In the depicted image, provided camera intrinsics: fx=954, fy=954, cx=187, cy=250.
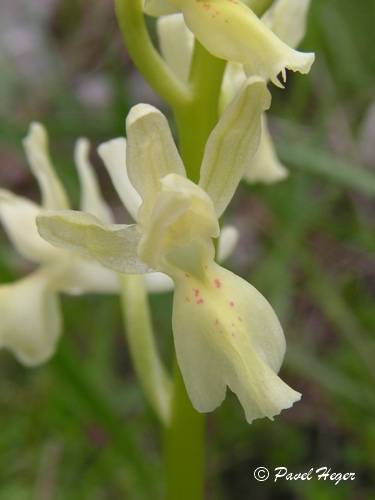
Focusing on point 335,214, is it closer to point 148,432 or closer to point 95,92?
point 148,432

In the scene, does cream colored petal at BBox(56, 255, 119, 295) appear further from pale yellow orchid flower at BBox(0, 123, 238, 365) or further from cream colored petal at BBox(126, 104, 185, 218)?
cream colored petal at BBox(126, 104, 185, 218)

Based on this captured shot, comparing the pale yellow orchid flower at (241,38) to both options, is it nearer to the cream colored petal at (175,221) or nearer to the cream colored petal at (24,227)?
the cream colored petal at (175,221)

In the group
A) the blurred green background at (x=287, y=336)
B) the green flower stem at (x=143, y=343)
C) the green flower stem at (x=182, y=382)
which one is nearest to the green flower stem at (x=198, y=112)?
the green flower stem at (x=182, y=382)

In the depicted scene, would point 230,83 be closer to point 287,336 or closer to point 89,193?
point 89,193

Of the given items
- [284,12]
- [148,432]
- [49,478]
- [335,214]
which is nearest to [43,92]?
[335,214]

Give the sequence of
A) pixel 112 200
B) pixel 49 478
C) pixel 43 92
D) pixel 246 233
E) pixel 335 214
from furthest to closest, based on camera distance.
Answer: pixel 43 92 → pixel 112 200 → pixel 246 233 → pixel 335 214 → pixel 49 478

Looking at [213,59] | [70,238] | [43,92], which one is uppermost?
[213,59]

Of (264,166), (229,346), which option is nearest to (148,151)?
(229,346)

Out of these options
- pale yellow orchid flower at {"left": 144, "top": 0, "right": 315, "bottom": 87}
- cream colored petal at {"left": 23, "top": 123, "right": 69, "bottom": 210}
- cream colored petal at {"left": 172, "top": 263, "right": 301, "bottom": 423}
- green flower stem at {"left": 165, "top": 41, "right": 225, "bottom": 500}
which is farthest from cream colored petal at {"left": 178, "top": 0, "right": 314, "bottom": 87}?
cream colored petal at {"left": 23, "top": 123, "right": 69, "bottom": 210}
